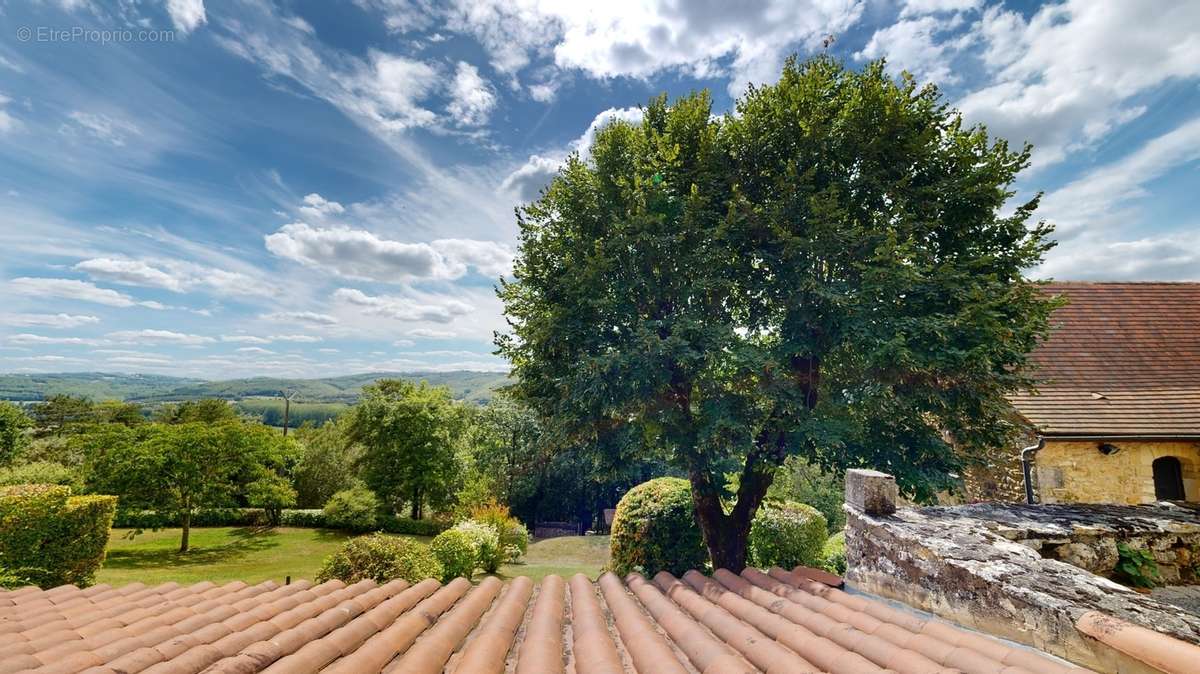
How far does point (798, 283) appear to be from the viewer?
9539 millimetres

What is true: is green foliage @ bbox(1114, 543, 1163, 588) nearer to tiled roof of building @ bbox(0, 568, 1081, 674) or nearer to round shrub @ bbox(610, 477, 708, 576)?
tiled roof of building @ bbox(0, 568, 1081, 674)

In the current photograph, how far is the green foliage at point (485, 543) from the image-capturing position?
55.3 feet

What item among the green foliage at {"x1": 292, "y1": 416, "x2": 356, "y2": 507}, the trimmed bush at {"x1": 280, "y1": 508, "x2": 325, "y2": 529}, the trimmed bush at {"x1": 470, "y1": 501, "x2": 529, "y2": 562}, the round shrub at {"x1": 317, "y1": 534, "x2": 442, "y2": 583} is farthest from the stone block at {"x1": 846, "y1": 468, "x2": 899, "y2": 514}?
the green foliage at {"x1": 292, "y1": 416, "x2": 356, "y2": 507}

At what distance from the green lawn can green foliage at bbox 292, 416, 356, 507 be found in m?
3.51

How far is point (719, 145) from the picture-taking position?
417 inches

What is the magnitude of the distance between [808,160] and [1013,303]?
498 centimetres

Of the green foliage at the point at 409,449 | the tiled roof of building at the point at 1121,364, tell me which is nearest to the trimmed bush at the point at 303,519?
the green foliage at the point at 409,449

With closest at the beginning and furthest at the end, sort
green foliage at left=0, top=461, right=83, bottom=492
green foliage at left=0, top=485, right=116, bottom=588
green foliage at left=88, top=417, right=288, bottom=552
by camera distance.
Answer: green foliage at left=0, top=485, right=116, bottom=588 → green foliage at left=88, top=417, right=288, bottom=552 → green foliage at left=0, top=461, right=83, bottom=492

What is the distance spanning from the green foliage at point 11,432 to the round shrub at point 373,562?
41.3 meters

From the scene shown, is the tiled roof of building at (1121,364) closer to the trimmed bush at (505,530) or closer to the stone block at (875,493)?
the stone block at (875,493)

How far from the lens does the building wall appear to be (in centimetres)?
1050

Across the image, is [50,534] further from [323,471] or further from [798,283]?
[323,471]

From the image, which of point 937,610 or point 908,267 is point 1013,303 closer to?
point 908,267

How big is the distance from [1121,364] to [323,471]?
42.5m
